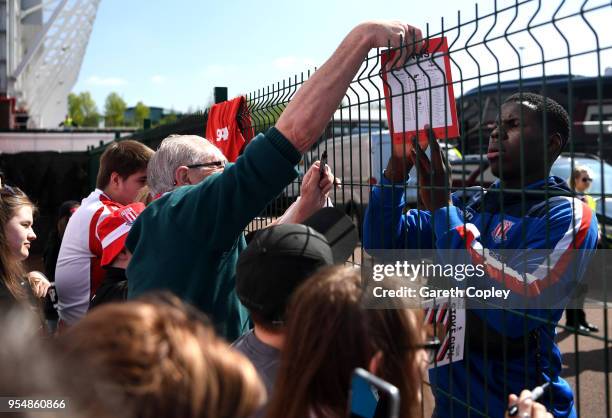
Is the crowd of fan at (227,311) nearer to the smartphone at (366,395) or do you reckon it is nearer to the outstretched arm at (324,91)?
the outstretched arm at (324,91)

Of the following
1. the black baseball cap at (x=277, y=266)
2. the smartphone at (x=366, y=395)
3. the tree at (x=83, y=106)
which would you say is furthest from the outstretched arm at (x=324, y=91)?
the tree at (x=83, y=106)

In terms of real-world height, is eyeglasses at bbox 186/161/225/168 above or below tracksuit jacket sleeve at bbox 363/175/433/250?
above

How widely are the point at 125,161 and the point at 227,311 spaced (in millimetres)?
1712

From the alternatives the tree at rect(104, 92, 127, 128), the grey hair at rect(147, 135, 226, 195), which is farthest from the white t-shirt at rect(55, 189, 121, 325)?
the tree at rect(104, 92, 127, 128)

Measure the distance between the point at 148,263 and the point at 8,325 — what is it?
44.7 inches

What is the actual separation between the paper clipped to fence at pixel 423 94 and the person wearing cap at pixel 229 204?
61 mm

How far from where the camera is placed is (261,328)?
179 centimetres

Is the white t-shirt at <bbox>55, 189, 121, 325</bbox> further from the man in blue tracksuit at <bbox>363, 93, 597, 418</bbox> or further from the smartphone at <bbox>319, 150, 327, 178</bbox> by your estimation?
the man in blue tracksuit at <bbox>363, 93, 597, 418</bbox>

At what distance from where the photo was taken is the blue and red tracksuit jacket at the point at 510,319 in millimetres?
1964

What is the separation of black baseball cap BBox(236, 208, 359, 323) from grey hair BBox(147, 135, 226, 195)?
0.79 metres

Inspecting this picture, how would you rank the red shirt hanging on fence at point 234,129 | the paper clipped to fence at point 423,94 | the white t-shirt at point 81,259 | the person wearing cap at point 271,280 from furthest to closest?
the red shirt hanging on fence at point 234,129
the white t-shirt at point 81,259
the paper clipped to fence at point 423,94
the person wearing cap at point 271,280

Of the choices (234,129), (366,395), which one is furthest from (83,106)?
(366,395)

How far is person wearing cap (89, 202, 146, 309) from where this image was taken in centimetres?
310

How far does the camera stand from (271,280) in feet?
5.78
